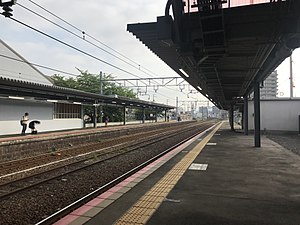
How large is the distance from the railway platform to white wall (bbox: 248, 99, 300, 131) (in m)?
18.1

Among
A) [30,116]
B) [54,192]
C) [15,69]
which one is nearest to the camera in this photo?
[54,192]

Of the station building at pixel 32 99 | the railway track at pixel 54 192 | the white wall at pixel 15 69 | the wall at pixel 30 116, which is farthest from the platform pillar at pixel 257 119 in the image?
the white wall at pixel 15 69

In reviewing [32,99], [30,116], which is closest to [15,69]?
[30,116]

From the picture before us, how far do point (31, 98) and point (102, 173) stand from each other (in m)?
15.2

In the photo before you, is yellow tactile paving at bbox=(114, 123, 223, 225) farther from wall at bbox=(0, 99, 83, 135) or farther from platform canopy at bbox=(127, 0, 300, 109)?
wall at bbox=(0, 99, 83, 135)

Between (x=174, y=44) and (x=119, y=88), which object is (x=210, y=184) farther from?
(x=119, y=88)

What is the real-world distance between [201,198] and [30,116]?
20929 mm

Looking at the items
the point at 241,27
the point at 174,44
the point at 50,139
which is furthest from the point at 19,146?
the point at 241,27

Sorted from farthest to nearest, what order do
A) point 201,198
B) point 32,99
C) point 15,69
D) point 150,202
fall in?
1. point 15,69
2. point 32,99
3. point 201,198
4. point 150,202

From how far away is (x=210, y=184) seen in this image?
654 cm

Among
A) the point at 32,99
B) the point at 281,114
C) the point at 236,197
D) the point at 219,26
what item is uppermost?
the point at 219,26

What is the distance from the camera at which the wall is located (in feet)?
68.4

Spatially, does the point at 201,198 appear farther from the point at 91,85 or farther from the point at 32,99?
the point at 91,85

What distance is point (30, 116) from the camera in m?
23.5
